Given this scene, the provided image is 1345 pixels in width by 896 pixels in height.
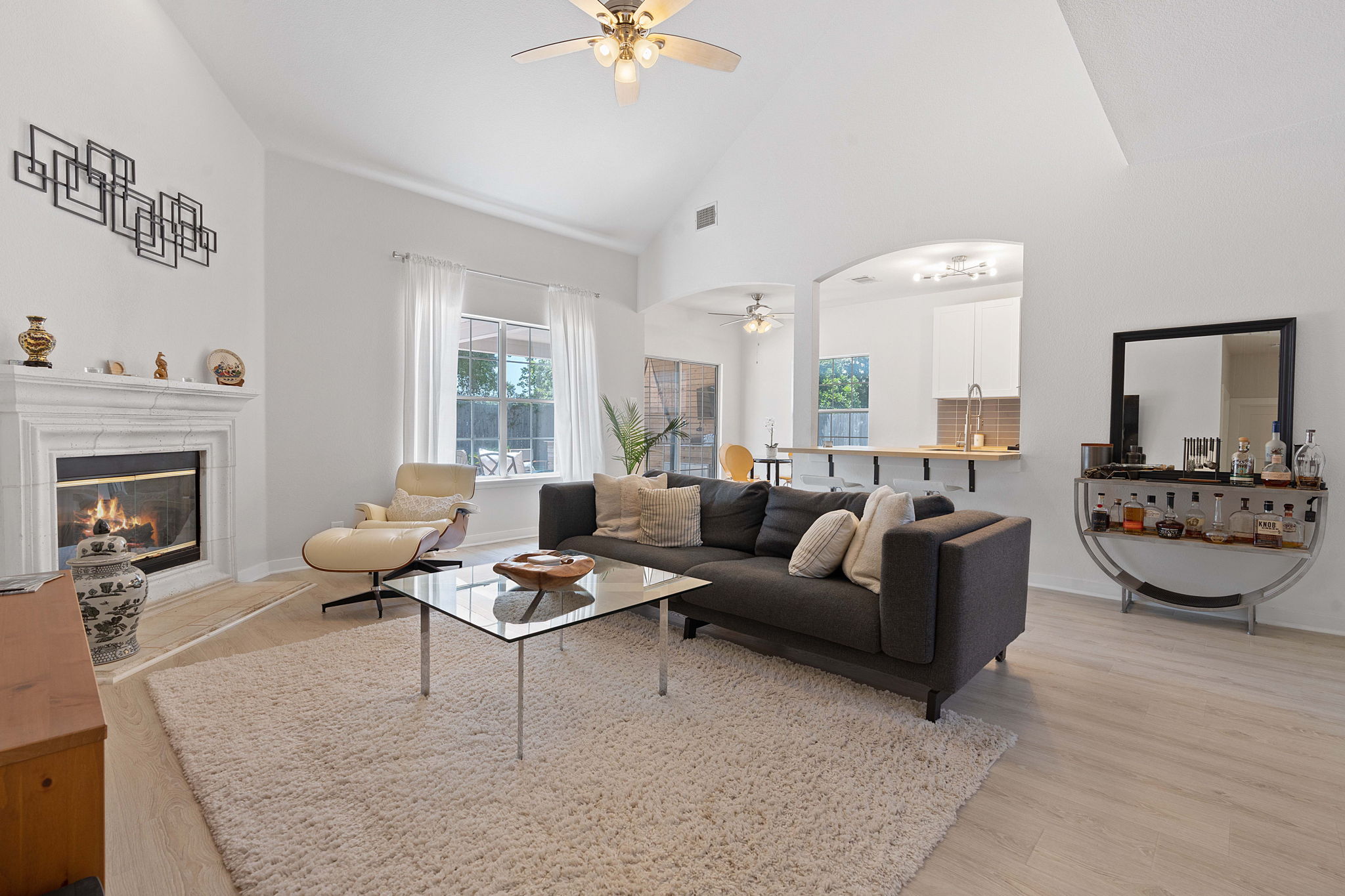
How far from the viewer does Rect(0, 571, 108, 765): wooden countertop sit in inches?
32.2

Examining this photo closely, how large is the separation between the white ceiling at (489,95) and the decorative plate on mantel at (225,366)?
161 cm

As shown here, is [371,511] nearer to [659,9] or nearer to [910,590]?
[659,9]

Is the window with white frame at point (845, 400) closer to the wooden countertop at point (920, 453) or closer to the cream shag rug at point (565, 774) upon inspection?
the wooden countertop at point (920, 453)

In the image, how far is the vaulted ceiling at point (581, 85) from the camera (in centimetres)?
319

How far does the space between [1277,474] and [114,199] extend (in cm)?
611

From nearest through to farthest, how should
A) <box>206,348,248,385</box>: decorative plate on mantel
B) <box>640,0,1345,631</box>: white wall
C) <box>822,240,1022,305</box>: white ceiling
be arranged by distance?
<box>640,0,1345,631</box>: white wall
<box>206,348,248,385</box>: decorative plate on mantel
<box>822,240,1022,305</box>: white ceiling

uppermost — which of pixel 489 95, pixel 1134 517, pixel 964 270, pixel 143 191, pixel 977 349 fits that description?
pixel 489 95

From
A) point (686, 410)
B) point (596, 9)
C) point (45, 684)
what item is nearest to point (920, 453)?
point (596, 9)

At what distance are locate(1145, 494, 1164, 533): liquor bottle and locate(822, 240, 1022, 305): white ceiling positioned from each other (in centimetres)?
186

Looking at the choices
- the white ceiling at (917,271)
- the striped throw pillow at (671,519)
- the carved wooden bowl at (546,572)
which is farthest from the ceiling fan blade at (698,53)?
the carved wooden bowl at (546,572)

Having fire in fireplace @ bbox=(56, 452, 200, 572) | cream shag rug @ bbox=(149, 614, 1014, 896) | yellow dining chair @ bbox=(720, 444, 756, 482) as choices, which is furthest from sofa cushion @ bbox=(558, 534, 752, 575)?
yellow dining chair @ bbox=(720, 444, 756, 482)

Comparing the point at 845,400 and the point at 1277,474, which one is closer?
the point at 1277,474

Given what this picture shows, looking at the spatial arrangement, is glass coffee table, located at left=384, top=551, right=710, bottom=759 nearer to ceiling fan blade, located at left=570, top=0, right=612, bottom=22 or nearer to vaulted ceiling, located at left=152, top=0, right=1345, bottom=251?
ceiling fan blade, located at left=570, top=0, right=612, bottom=22

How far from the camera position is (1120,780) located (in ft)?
6.60
